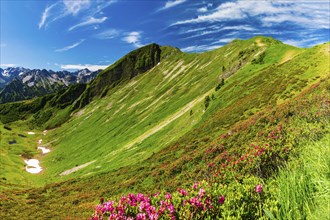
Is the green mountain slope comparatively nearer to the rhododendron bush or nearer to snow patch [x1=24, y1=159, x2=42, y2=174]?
the rhododendron bush

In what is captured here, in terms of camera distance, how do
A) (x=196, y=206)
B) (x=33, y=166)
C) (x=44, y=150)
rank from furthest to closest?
(x=44, y=150) < (x=33, y=166) < (x=196, y=206)

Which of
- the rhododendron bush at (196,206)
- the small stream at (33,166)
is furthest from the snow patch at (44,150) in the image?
the rhododendron bush at (196,206)

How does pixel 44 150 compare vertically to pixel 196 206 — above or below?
below

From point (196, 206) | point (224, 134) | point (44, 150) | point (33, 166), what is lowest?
point (44, 150)

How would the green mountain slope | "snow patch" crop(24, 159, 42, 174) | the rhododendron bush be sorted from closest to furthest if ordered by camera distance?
the rhododendron bush < the green mountain slope < "snow patch" crop(24, 159, 42, 174)

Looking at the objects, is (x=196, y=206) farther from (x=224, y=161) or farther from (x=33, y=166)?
(x=33, y=166)

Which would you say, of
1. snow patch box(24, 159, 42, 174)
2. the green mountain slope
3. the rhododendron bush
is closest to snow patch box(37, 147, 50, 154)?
snow patch box(24, 159, 42, 174)

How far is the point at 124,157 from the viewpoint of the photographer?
80312 mm

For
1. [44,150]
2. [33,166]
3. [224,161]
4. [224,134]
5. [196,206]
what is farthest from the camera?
[44,150]

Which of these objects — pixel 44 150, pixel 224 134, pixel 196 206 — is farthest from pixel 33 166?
pixel 196 206

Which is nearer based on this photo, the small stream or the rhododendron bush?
the rhododendron bush

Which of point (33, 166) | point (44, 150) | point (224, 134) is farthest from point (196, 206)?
point (44, 150)

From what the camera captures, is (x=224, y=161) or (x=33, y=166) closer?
(x=224, y=161)

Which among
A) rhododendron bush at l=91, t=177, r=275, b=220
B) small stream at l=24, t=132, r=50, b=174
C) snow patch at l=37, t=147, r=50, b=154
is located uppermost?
rhododendron bush at l=91, t=177, r=275, b=220
